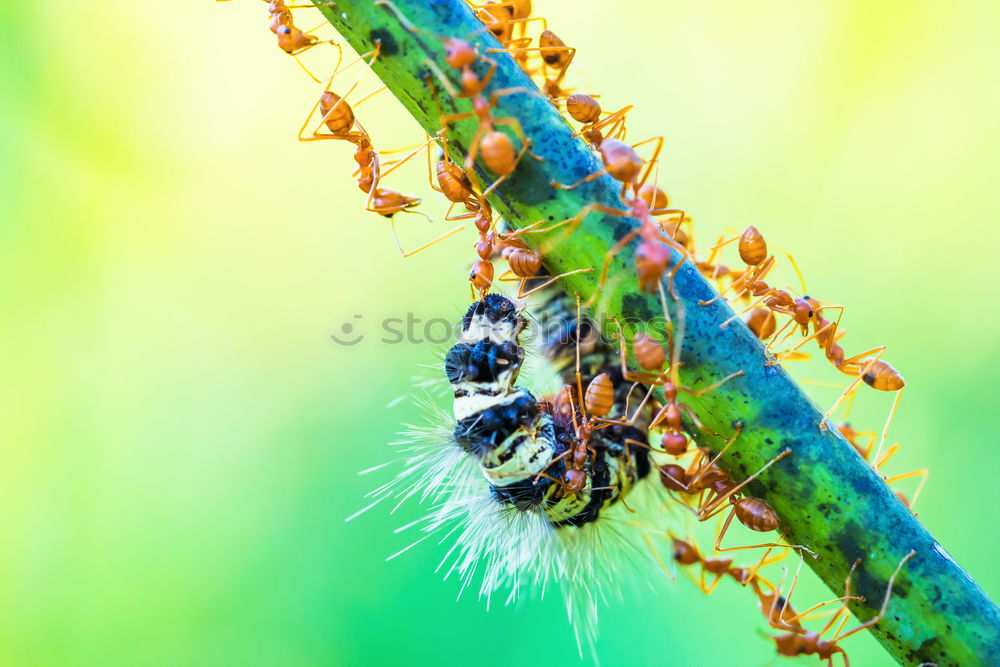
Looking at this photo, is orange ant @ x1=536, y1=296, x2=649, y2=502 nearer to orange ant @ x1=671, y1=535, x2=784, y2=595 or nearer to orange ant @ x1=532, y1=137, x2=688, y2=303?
orange ant @ x1=671, y1=535, x2=784, y2=595

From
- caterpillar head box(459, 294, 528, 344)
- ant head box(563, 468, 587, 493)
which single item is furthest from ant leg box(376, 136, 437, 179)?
ant head box(563, 468, 587, 493)

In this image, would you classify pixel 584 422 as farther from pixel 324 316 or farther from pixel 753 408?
pixel 324 316

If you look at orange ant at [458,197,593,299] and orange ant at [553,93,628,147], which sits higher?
orange ant at [553,93,628,147]

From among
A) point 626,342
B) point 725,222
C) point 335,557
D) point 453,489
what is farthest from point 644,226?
point 725,222

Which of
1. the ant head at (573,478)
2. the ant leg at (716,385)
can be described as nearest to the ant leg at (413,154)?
the ant leg at (716,385)

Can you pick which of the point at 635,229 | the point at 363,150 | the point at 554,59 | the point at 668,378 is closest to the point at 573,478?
the point at 668,378
